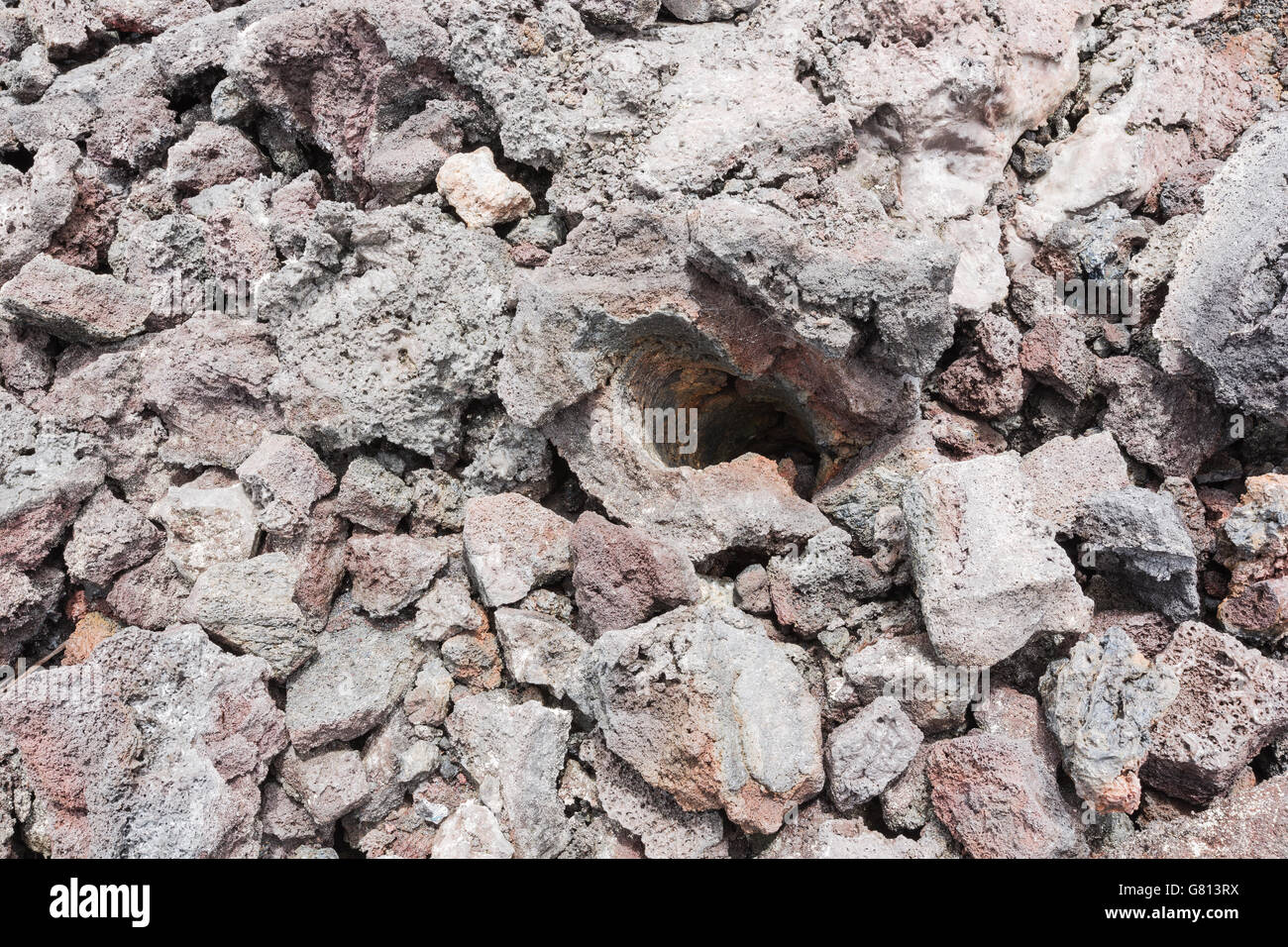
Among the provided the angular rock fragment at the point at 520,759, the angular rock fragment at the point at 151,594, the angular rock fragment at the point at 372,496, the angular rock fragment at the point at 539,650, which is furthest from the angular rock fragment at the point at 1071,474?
the angular rock fragment at the point at 151,594

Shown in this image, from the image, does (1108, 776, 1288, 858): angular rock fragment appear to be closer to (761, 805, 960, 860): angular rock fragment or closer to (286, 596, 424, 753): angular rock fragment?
(761, 805, 960, 860): angular rock fragment

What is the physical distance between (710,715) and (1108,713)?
1151 millimetres

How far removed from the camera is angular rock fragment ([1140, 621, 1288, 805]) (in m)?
2.42

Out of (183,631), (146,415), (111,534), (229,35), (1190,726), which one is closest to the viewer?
(1190,726)

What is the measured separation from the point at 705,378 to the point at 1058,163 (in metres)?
1.60

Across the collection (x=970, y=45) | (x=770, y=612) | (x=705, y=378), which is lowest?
(x=770, y=612)

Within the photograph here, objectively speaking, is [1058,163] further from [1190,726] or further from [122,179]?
[122,179]

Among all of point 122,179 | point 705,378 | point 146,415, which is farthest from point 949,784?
point 122,179

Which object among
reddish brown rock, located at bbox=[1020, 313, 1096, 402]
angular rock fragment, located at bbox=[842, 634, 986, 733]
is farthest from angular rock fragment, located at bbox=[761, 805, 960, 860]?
reddish brown rock, located at bbox=[1020, 313, 1096, 402]

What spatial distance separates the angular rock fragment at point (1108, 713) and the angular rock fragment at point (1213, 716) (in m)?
0.08

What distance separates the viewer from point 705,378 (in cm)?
329

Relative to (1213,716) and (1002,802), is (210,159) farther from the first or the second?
(1213,716)

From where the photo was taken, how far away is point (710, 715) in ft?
8.21

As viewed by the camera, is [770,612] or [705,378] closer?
[770,612]
